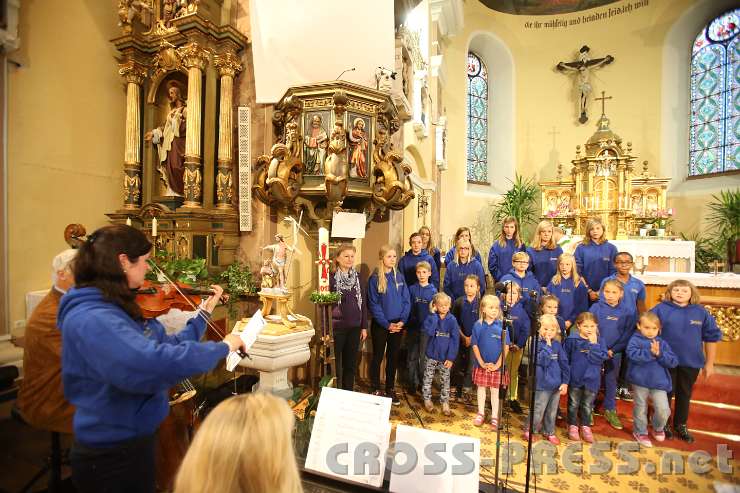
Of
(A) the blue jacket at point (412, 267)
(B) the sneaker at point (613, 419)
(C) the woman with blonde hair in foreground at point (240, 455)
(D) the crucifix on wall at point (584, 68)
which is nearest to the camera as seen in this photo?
(C) the woman with blonde hair in foreground at point (240, 455)

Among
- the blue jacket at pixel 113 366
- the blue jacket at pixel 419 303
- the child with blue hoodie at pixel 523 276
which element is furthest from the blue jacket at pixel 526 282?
the blue jacket at pixel 113 366

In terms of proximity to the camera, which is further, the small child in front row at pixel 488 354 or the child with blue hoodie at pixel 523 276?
the child with blue hoodie at pixel 523 276

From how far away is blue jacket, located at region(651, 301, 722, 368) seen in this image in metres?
3.27

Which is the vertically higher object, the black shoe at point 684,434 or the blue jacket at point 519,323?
the blue jacket at point 519,323

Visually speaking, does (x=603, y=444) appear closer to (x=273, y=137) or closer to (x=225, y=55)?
(x=273, y=137)

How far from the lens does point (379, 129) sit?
4047mm

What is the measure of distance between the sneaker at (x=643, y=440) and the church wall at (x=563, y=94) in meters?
7.41

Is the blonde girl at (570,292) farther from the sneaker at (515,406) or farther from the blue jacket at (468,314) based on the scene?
the sneaker at (515,406)

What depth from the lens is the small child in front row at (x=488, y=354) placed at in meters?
3.49

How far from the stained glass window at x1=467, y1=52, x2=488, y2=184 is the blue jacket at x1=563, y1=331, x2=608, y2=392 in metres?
8.79

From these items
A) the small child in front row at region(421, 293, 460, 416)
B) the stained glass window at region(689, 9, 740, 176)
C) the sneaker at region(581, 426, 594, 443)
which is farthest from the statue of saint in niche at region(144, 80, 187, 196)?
the stained glass window at region(689, 9, 740, 176)

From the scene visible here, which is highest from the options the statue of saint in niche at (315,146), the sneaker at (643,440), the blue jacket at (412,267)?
the statue of saint in niche at (315,146)

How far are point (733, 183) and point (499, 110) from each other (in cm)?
598

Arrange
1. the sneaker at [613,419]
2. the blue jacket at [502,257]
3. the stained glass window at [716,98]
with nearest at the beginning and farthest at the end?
1. the sneaker at [613,419]
2. the blue jacket at [502,257]
3. the stained glass window at [716,98]
